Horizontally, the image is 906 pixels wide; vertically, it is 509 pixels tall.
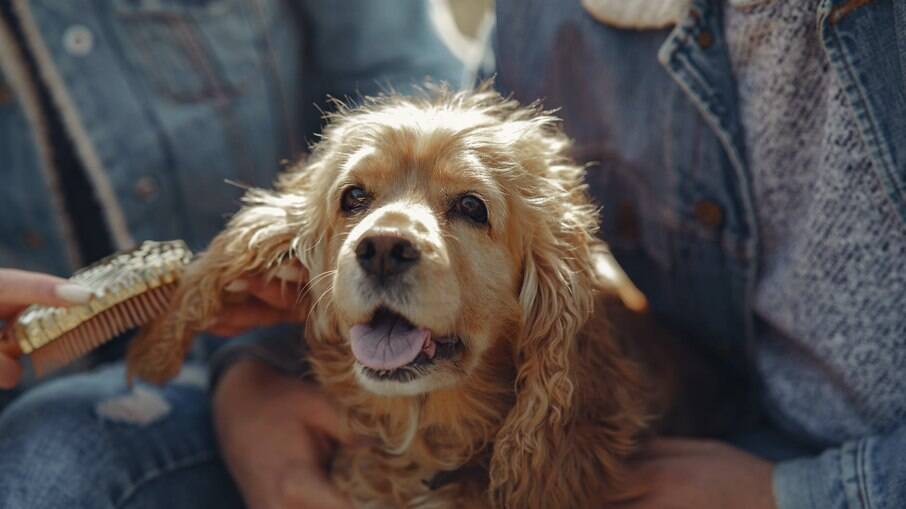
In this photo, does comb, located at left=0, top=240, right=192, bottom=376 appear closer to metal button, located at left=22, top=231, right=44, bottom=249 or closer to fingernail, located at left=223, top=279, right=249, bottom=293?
fingernail, located at left=223, top=279, right=249, bottom=293

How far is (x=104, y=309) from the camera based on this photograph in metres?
1.42

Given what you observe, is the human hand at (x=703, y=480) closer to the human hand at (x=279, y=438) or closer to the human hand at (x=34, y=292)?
the human hand at (x=279, y=438)

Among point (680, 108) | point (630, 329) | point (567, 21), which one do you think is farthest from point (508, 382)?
point (567, 21)

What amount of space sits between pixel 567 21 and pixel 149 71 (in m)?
1.05

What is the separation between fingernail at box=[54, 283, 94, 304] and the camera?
4.51ft

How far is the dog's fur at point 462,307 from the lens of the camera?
4.57 feet

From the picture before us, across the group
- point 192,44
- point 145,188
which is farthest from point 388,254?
point 192,44

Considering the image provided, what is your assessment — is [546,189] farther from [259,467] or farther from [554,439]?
[259,467]

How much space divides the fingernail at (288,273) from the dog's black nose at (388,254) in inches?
12.7

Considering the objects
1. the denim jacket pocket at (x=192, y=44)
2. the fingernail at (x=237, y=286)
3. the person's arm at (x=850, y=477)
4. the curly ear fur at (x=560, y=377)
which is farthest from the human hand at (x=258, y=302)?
the person's arm at (x=850, y=477)

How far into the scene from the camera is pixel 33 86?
1917 mm

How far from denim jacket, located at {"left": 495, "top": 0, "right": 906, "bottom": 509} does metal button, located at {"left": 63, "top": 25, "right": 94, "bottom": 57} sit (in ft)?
3.24

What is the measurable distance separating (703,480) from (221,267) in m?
0.98

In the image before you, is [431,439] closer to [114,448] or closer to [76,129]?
[114,448]
